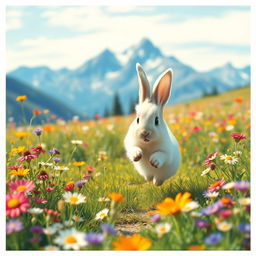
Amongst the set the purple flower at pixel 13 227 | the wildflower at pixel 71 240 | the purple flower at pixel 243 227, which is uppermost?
the purple flower at pixel 243 227

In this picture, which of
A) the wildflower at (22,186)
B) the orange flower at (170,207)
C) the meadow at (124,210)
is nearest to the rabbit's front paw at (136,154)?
the meadow at (124,210)

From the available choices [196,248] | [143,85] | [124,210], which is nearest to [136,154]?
[124,210]

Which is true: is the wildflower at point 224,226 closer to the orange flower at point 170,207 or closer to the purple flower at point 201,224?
the purple flower at point 201,224

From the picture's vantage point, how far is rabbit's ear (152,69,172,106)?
Answer: 4.47 m

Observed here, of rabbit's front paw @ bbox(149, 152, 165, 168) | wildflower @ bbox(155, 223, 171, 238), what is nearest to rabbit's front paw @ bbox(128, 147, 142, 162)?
rabbit's front paw @ bbox(149, 152, 165, 168)

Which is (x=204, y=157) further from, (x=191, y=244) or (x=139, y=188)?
(x=191, y=244)

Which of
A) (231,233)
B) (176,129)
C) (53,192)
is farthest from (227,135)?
(231,233)

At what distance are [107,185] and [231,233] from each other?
2.15 m

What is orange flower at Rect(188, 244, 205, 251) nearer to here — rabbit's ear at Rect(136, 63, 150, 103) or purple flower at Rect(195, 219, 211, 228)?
purple flower at Rect(195, 219, 211, 228)

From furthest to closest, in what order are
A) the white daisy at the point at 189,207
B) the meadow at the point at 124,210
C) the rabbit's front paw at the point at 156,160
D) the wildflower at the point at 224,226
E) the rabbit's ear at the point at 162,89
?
the rabbit's ear at the point at 162,89 → the rabbit's front paw at the point at 156,160 → the white daisy at the point at 189,207 → the meadow at the point at 124,210 → the wildflower at the point at 224,226

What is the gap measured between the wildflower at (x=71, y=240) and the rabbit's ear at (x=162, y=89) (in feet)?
7.13

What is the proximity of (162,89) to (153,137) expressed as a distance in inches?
24.3

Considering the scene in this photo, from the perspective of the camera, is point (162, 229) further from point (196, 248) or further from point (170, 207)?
point (196, 248)

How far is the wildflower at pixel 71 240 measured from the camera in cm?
261
